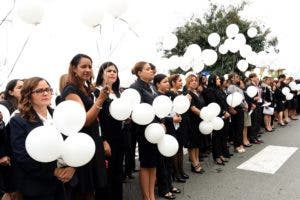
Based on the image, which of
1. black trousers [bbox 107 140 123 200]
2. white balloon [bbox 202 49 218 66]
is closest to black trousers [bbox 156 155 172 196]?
black trousers [bbox 107 140 123 200]

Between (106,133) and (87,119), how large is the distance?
0.87m

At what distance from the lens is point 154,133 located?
3.82m

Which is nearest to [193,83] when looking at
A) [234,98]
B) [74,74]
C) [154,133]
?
[234,98]

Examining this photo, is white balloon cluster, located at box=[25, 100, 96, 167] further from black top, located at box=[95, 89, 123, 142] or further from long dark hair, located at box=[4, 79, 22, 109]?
long dark hair, located at box=[4, 79, 22, 109]

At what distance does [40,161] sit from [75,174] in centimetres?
55

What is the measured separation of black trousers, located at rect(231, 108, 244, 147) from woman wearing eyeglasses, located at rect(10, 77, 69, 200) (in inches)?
210

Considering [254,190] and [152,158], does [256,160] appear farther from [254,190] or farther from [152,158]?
[152,158]

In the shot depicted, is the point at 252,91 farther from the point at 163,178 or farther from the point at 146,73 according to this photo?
the point at 146,73

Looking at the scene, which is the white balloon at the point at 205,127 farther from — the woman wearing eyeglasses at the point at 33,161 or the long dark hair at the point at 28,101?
the long dark hair at the point at 28,101

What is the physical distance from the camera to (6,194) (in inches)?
133

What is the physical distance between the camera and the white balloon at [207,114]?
524 cm

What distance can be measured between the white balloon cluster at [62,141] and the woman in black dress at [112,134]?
3.61ft

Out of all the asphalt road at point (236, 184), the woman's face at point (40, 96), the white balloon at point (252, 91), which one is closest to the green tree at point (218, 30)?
the white balloon at point (252, 91)

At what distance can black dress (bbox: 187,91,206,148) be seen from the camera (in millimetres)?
5645
